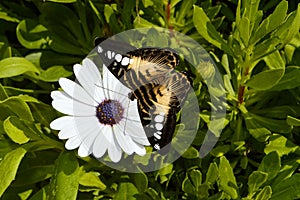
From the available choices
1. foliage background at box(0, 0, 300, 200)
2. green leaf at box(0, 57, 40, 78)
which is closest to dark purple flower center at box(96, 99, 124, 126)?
foliage background at box(0, 0, 300, 200)

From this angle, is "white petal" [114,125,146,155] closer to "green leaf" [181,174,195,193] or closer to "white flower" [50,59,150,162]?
"white flower" [50,59,150,162]

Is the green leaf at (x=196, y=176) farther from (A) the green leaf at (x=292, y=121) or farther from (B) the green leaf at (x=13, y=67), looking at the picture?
(B) the green leaf at (x=13, y=67)

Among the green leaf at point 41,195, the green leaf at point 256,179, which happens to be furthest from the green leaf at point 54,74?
the green leaf at point 256,179

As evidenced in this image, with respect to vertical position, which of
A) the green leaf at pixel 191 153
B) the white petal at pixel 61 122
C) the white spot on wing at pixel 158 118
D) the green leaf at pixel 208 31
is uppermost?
the green leaf at pixel 208 31

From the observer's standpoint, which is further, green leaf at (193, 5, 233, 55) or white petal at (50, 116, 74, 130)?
green leaf at (193, 5, 233, 55)

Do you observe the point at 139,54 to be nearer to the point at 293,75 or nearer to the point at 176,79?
the point at 176,79

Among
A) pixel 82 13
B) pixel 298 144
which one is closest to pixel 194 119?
pixel 298 144
